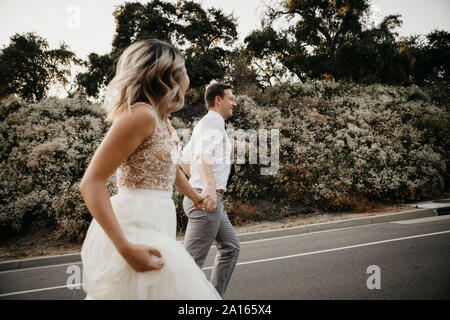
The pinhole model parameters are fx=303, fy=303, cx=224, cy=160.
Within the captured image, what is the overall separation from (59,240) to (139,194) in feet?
26.1

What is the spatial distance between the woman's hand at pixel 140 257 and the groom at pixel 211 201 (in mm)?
1199

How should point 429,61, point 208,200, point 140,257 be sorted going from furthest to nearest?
point 429,61, point 208,200, point 140,257

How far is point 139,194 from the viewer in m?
1.45

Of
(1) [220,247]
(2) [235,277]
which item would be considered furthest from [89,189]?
(2) [235,277]

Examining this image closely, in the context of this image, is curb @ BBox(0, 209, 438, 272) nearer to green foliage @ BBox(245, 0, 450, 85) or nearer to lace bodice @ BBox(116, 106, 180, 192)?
lace bodice @ BBox(116, 106, 180, 192)

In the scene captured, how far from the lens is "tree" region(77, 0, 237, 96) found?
19.3m

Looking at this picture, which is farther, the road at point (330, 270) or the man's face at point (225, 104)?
the road at point (330, 270)

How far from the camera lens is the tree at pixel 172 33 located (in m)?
19.3

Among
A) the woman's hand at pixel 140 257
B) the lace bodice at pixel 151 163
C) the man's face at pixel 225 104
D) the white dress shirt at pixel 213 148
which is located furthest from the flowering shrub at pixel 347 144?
the woman's hand at pixel 140 257

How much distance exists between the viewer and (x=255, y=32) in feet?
69.7

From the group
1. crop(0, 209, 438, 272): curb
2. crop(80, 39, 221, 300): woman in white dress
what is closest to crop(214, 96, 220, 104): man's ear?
crop(80, 39, 221, 300): woman in white dress

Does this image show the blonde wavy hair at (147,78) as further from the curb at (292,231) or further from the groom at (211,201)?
the curb at (292,231)

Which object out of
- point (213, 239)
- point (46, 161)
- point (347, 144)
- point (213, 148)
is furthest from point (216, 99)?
point (347, 144)

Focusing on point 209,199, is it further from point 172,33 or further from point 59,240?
point 172,33
